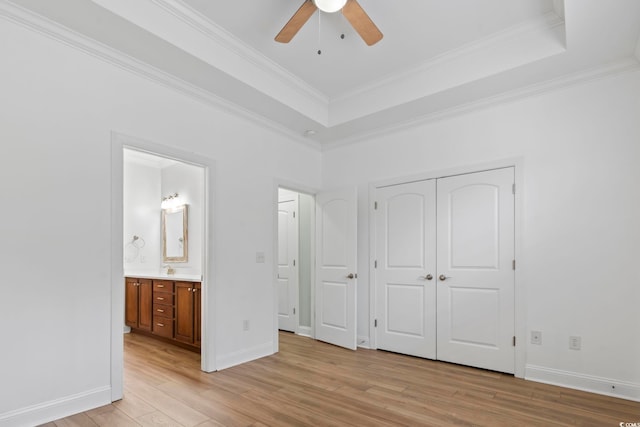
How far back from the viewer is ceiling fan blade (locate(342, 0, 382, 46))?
241 centimetres

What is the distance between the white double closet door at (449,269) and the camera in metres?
3.63

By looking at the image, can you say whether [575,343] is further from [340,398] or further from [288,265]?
[288,265]

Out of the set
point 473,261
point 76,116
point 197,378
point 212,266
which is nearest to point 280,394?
point 197,378

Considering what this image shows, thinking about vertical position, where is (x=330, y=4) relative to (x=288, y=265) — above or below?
above

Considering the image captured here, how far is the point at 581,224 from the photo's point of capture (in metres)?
3.23

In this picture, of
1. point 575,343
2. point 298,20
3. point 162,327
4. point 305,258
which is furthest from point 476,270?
point 162,327

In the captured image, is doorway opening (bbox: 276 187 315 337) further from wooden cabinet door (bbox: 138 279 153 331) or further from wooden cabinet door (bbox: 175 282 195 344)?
wooden cabinet door (bbox: 138 279 153 331)

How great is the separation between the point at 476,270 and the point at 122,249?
340 centimetres

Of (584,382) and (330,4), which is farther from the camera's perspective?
(584,382)

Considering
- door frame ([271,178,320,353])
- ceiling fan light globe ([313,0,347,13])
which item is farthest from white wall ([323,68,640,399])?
door frame ([271,178,320,353])

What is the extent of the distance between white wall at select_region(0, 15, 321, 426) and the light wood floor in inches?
12.0

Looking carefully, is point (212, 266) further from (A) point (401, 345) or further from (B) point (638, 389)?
(B) point (638, 389)

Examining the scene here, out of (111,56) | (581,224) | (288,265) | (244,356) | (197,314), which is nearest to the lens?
(111,56)

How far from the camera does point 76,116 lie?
2.75 m
